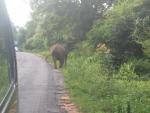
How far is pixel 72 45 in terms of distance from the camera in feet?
101

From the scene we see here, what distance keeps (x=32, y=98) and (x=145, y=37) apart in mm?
5449

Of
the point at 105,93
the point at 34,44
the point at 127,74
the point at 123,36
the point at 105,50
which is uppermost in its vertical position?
the point at 123,36

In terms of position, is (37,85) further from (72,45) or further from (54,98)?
(72,45)

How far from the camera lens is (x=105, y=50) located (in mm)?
18750

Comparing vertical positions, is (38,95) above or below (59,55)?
below

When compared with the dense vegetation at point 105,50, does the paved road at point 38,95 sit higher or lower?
lower

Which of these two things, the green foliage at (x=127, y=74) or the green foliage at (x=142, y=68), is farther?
the green foliage at (x=142, y=68)

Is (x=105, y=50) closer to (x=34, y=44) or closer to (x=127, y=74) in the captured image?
(x=127, y=74)

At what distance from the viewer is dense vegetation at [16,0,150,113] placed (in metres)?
11.2

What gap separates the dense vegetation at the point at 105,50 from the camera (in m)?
11.2

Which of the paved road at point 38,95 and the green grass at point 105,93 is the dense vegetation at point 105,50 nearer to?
the green grass at point 105,93

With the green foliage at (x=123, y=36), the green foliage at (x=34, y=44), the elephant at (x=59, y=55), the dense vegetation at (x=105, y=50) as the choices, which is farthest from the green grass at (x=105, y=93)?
the green foliage at (x=34, y=44)

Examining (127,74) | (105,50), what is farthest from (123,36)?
(127,74)

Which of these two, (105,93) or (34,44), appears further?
(34,44)
